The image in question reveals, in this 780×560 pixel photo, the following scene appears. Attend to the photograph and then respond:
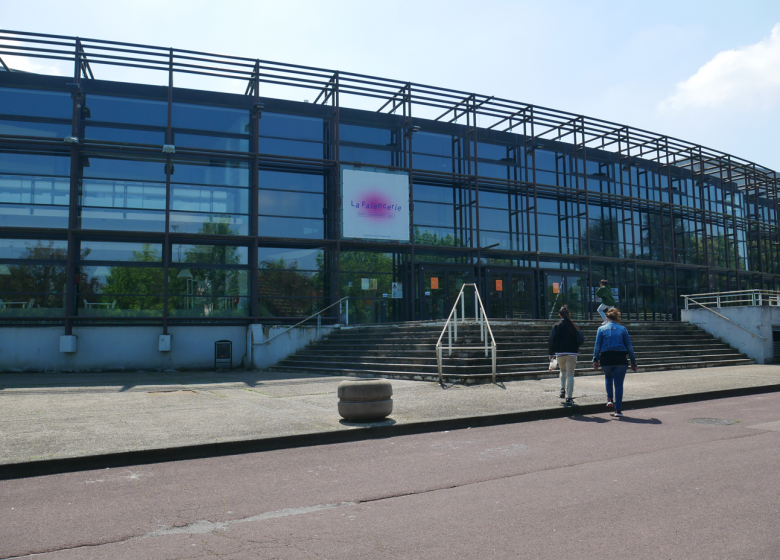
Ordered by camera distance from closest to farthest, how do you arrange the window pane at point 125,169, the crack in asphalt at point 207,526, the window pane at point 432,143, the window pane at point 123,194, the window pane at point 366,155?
1. the crack in asphalt at point 207,526
2. the window pane at point 123,194
3. the window pane at point 125,169
4. the window pane at point 366,155
5. the window pane at point 432,143

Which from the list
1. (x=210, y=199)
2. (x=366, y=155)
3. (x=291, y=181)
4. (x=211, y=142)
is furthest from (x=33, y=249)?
(x=366, y=155)

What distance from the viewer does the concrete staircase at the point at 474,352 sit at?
1439 cm

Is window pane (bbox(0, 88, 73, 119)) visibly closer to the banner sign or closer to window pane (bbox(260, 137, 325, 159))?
window pane (bbox(260, 137, 325, 159))

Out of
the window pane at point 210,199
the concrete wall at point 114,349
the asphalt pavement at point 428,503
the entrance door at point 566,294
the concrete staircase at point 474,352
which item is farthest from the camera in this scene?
the entrance door at point 566,294

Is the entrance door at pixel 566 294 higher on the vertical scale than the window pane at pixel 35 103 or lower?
lower

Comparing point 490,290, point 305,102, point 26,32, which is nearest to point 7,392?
point 26,32

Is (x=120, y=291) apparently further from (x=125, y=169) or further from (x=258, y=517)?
(x=258, y=517)

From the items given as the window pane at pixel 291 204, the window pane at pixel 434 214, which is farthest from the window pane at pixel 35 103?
the window pane at pixel 434 214

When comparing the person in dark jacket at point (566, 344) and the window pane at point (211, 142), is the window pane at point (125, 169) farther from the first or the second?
the person in dark jacket at point (566, 344)

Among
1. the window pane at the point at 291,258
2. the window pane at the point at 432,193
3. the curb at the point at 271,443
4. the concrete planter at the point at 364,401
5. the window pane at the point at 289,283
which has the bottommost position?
the curb at the point at 271,443

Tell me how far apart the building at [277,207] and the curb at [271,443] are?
1419 cm

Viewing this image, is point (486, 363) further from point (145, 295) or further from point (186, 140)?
point (186, 140)

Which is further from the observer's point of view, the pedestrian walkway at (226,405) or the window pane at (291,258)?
the window pane at (291,258)

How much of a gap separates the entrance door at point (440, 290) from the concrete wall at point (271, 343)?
551cm
